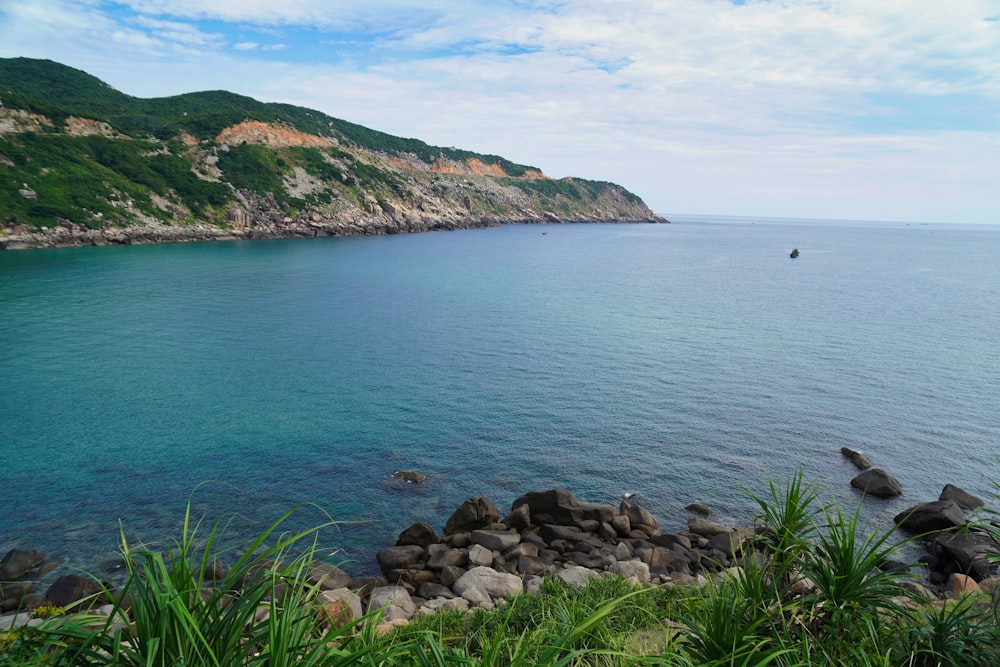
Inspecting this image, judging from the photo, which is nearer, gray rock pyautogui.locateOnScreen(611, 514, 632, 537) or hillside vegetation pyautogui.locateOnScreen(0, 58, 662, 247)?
gray rock pyautogui.locateOnScreen(611, 514, 632, 537)

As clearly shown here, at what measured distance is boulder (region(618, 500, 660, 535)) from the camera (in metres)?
20.0

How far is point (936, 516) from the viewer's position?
19438mm

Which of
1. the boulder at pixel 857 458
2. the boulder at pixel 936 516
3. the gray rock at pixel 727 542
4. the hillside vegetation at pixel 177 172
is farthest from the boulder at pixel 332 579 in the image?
the hillside vegetation at pixel 177 172

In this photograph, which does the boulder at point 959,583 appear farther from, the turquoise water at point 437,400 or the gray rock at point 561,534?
the gray rock at point 561,534

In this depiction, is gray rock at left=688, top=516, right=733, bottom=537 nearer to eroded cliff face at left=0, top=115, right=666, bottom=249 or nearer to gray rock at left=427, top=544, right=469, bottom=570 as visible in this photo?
gray rock at left=427, top=544, right=469, bottom=570

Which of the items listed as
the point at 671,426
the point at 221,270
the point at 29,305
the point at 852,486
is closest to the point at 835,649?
the point at 852,486

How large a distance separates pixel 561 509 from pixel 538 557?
8.59ft

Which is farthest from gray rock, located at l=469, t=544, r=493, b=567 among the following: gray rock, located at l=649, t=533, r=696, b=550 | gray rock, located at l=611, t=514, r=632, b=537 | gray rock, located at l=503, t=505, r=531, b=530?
gray rock, located at l=649, t=533, r=696, b=550

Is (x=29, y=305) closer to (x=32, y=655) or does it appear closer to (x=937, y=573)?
(x=32, y=655)

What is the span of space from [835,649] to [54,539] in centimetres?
2216

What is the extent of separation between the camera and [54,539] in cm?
1830

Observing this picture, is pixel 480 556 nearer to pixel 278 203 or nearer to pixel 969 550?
pixel 969 550

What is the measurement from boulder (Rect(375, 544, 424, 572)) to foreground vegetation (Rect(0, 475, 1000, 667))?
591 cm

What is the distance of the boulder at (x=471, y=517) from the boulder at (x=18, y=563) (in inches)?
493
